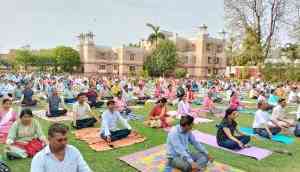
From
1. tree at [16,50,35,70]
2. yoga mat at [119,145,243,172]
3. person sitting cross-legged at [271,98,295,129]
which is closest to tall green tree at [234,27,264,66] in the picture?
person sitting cross-legged at [271,98,295,129]

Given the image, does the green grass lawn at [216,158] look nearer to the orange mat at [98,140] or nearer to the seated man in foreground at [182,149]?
the orange mat at [98,140]

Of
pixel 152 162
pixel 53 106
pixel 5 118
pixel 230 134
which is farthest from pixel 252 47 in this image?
pixel 5 118

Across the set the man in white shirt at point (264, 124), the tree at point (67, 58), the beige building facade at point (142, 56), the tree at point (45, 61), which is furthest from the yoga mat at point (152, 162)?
the tree at point (45, 61)

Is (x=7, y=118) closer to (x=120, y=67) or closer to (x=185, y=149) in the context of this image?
(x=185, y=149)

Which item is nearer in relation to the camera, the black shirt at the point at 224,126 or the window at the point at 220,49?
the black shirt at the point at 224,126

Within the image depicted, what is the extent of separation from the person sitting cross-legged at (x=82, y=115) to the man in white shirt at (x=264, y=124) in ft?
16.3

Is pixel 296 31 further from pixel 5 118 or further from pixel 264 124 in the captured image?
pixel 5 118

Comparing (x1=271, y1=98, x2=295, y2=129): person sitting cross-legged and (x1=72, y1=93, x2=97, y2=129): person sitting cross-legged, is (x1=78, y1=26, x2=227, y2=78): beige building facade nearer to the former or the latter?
(x1=72, y1=93, x2=97, y2=129): person sitting cross-legged

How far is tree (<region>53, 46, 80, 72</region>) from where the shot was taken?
159 feet

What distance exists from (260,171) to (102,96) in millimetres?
11215

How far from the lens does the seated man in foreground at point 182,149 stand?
13.2ft

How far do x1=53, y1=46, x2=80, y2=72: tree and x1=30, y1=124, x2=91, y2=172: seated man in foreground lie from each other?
1903 inches

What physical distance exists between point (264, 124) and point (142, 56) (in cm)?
4328

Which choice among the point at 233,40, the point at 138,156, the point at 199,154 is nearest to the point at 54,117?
the point at 138,156
